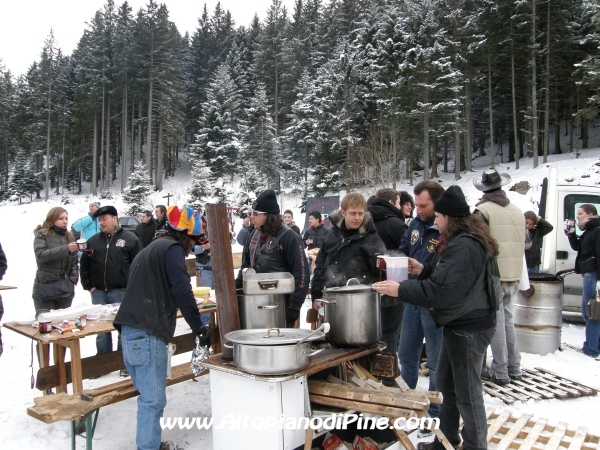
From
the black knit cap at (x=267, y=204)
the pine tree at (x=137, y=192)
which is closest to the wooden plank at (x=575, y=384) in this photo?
the black knit cap at (x=267, y=204)

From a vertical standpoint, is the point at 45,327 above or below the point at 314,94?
below

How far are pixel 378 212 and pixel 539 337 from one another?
303cm

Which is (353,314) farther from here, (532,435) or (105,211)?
(105,211)

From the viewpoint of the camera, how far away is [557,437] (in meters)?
3.61

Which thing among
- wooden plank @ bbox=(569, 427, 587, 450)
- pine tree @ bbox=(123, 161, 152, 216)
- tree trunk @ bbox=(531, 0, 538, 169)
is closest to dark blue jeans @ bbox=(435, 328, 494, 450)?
wooden plank @ bbox=(569, 427, 587, 450)

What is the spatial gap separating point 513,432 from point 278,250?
8.17 feet

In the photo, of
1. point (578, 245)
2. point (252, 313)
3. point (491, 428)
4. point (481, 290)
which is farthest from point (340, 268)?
point (578, 245)

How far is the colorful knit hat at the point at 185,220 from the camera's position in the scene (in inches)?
129

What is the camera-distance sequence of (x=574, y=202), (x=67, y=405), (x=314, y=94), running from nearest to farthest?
(x=67, y=405) → (x=574, y=202) → (x=314, y=94)

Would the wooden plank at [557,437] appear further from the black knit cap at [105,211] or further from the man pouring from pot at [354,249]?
the black knit cap at [105,211]

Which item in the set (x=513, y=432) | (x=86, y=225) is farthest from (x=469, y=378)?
(x=86, y=225)

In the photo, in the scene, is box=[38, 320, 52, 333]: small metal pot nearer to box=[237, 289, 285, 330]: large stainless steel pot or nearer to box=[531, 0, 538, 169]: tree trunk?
box=[237, 289, 285, 330]: large stainless steel pot

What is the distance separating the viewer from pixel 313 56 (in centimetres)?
4269

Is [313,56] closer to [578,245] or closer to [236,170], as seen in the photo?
[236,170]
